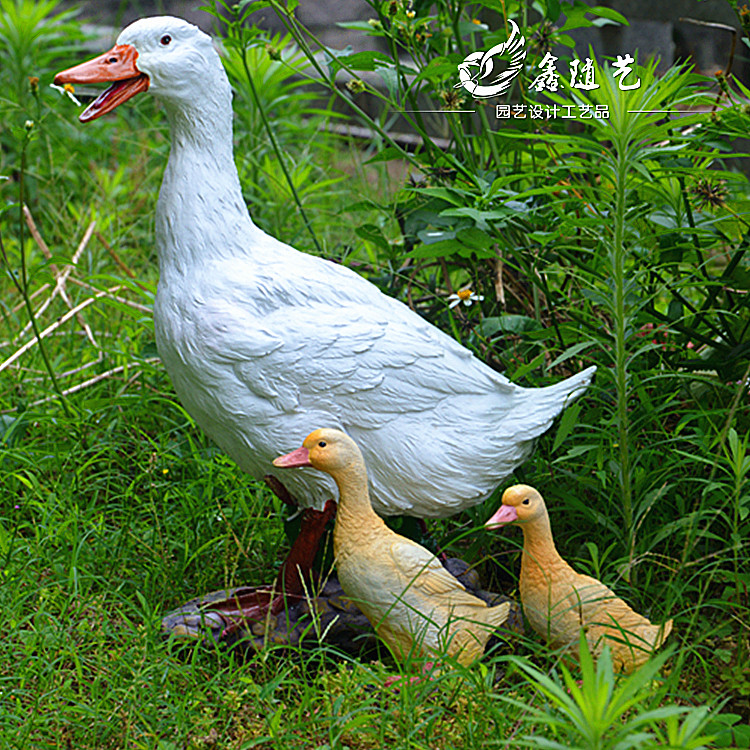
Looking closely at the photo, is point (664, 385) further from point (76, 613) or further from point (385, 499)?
point (76, 613)

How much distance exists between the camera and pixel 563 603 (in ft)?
7.02

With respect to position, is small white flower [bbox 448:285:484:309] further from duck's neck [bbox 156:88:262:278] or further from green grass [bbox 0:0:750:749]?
duck's neck [bbox 156:88:262:278]

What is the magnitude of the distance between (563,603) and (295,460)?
0.70 m

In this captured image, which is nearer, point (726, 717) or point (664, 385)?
point (726, 717)

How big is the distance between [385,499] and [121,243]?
3.08 metres

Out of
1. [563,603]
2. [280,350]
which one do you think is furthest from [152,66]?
[563,603]

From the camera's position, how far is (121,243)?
4922 mm

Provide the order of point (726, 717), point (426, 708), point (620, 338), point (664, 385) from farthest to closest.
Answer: point (664, 385) → point (620, 338) → point (426, 708) → point (726, 717)

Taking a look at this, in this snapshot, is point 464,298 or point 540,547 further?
point 464,298

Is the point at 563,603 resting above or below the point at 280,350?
below

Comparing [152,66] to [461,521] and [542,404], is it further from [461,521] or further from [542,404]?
[461,521]

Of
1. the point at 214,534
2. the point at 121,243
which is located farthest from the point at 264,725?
the point at 121,243

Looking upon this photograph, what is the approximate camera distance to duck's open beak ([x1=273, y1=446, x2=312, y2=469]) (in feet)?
7.02

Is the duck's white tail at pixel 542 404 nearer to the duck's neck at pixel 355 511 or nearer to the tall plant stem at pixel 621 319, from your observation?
the tall plant stem at pixel 621 319
